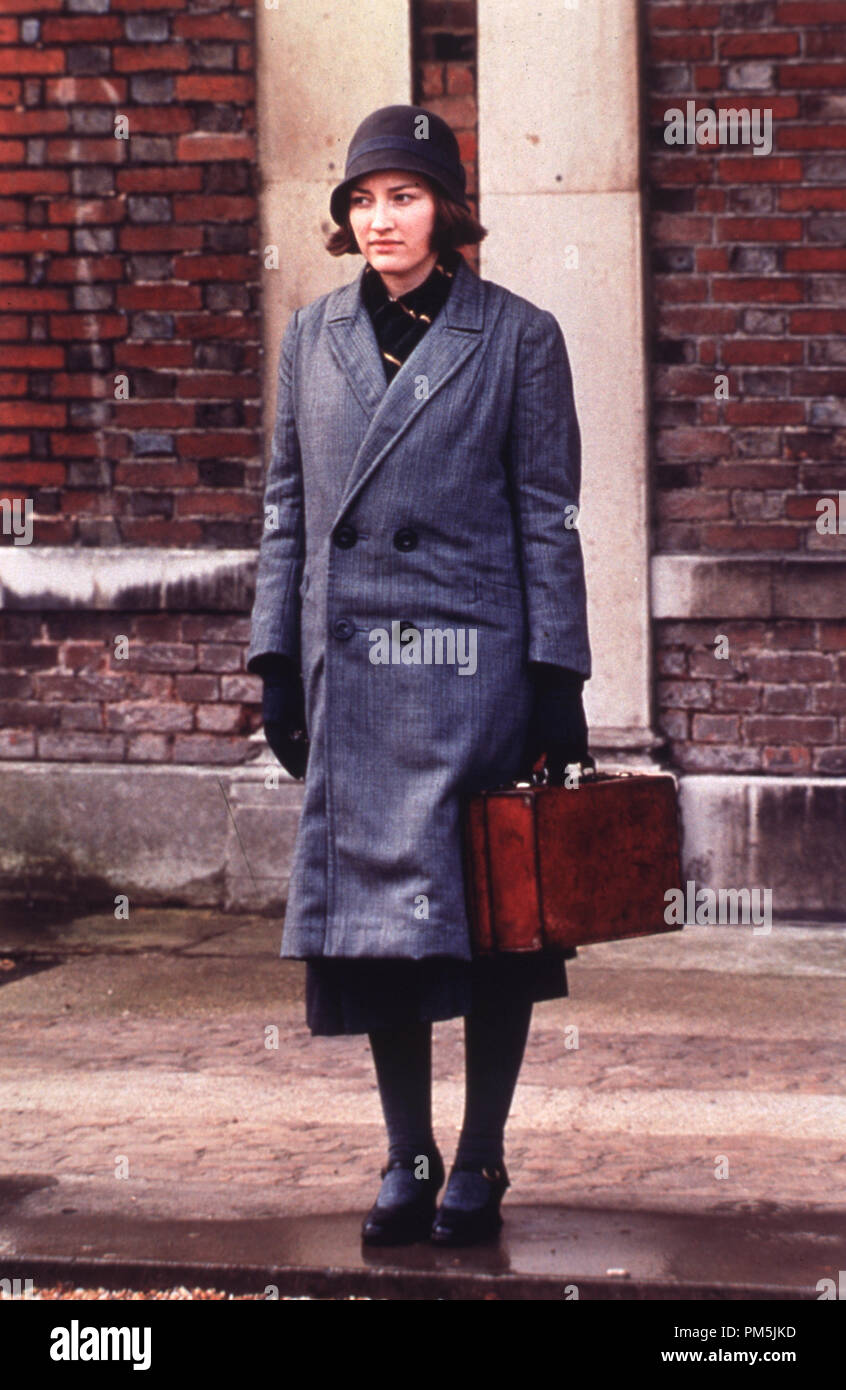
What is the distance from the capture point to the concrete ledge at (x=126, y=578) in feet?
22.8

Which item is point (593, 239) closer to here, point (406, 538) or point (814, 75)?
point (814, 75)

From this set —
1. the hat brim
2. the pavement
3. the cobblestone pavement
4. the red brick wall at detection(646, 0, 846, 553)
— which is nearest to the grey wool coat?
the hat brim

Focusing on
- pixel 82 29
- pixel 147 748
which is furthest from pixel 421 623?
pixel 82 29

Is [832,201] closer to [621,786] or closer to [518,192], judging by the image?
[518,192]

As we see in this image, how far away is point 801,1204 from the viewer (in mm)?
4020

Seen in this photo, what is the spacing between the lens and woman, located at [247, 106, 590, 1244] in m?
3.64

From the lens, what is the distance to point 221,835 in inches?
270

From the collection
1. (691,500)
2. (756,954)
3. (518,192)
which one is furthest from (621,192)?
(756,954)

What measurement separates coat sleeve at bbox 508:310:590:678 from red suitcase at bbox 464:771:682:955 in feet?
0.79

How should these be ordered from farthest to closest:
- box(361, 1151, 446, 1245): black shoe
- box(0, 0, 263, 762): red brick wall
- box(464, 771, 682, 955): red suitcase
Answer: box(0, 0, 263, 762): red brick wall < box(361, 1151, 446, 1245): black shoe < box(464, 771, 682, 955): red suitcase

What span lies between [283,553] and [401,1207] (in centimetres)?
121

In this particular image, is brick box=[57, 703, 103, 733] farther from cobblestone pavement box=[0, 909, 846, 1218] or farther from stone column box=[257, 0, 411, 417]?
stone column box=[257, 0, 411, 417]

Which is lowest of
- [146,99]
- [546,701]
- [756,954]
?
[756,954]
